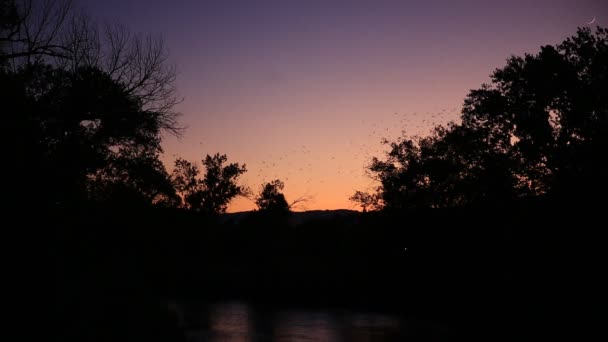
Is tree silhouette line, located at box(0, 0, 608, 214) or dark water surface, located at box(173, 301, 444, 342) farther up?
tree silhouette line, located at box(0, 0, 608, 214)

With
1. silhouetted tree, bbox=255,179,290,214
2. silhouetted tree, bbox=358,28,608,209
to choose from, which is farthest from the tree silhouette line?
silhouetted tree, bbox=255,179,290,214

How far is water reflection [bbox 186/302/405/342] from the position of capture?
21.4m

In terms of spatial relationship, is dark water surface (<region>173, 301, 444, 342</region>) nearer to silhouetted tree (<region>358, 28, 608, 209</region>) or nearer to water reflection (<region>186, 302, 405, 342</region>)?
water reflection (<region>186, 302, 405, 342</region>)

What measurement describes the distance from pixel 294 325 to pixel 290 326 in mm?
518

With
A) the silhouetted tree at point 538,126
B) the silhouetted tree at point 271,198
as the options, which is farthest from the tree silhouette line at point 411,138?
the silhouetted tree at point 271,198

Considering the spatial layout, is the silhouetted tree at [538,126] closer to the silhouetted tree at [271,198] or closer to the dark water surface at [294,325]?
the dark water surface at [294,325]

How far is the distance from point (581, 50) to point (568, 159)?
6557 mm

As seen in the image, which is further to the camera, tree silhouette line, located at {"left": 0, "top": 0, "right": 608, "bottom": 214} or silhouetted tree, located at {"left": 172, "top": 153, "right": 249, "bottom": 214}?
silhouetted tree, located at {"left": 172, "top": 153, "right": 249, "bottom": 214}

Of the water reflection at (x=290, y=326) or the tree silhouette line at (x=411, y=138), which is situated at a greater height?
the tree silhouette line at (x=411, y=138)

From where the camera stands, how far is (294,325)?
26.0m

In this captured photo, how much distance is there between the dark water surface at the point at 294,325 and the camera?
21625 millimetres

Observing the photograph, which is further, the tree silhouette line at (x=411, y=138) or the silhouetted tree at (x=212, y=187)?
the silhouetted tree at (x=212, y=187)

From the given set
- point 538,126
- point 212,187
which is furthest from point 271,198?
point 538,126

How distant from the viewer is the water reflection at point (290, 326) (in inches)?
844
